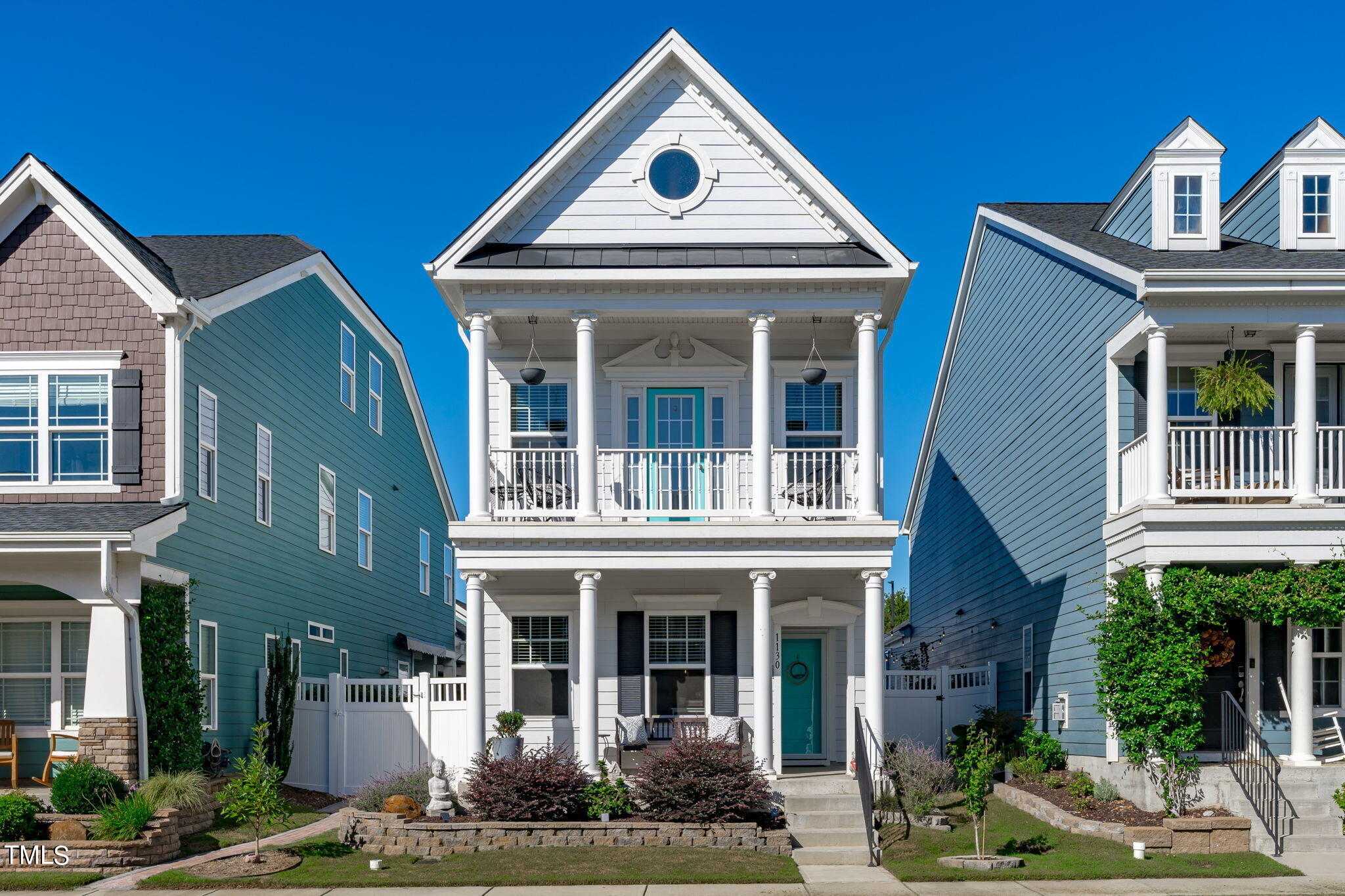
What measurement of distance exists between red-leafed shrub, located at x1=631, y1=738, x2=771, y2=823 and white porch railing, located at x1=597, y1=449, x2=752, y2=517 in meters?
3.32

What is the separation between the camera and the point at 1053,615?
17984mm

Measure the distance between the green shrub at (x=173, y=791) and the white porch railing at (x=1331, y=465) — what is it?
1378cm

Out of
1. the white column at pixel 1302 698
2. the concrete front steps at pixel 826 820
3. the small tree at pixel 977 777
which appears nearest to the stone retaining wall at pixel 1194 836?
the white column at pixel 1302 698

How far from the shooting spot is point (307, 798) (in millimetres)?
→ 17516

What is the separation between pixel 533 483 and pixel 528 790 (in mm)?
4195

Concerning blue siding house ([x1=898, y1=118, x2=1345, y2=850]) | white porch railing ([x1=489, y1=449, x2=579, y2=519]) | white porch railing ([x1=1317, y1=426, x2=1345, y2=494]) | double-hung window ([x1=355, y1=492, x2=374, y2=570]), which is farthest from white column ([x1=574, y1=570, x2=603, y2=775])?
double-hung window ([x1=355, y1=492, x2=374, y2=570])

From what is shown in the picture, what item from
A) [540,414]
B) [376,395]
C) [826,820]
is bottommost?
[826,820]

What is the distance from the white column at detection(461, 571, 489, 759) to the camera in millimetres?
15297

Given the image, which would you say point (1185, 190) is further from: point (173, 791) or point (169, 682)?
point (173, 791)

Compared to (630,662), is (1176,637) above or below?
above

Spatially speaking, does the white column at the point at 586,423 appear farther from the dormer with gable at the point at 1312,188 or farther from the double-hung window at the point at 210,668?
the dormer with gable at the point at 1312,188

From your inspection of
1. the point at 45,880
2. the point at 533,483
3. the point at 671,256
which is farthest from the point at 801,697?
the point at 45,880

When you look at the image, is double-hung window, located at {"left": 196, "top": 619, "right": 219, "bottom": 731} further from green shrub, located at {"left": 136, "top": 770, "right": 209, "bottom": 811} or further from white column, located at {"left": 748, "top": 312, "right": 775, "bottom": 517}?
white column, located at {"left": 748, "top": 312, "right": 775, "bottom": 517}

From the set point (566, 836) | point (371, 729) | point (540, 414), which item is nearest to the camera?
point (566, 836)
